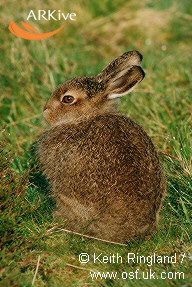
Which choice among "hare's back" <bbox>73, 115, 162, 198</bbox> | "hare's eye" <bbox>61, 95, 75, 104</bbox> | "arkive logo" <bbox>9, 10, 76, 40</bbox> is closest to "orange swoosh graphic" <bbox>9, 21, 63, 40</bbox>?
"arkive logo" <bbox>9, 10, 76, 40</bbox>

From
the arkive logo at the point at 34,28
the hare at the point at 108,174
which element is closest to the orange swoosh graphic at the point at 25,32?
the arkive logo at the point at 34,28

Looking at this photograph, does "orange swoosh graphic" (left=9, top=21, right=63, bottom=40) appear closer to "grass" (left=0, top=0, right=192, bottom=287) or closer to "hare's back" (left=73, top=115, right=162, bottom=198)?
"grass" (left=0, top=0, right=192, bottom=287)

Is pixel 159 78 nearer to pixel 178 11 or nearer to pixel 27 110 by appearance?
pixel 27 110

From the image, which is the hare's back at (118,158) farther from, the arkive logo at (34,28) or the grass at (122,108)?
the arkive logo at (34,28)

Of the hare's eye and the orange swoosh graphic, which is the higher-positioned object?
the orange swoosh graphic

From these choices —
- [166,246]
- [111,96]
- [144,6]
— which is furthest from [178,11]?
[166,246]

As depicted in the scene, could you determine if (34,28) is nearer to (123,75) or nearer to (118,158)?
(123,75)
